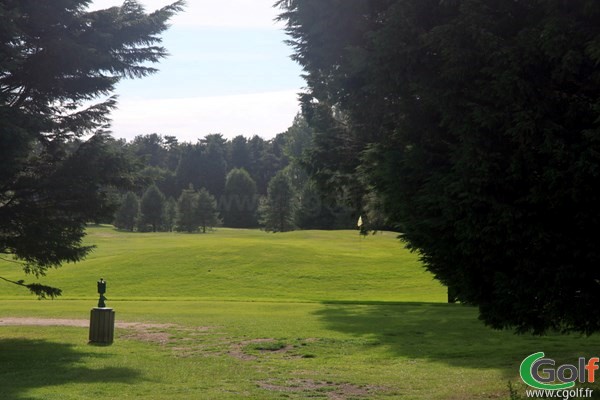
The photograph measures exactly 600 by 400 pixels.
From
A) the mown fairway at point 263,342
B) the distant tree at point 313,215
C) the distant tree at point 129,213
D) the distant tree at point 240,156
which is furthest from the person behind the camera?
the distant tree at point 240,156

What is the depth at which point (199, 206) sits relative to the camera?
89438 millimetres

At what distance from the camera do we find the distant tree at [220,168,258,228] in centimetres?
10725

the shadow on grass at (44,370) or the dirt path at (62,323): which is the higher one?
the shadow on grass at (44,370)

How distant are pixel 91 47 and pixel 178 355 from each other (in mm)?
8135

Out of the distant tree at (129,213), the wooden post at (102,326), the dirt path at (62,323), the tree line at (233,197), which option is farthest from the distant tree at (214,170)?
the wooden post at (102,326)

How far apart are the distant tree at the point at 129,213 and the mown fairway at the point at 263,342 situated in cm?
5224

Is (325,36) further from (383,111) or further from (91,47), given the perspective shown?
(91,47)

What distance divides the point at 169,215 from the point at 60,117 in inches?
3060

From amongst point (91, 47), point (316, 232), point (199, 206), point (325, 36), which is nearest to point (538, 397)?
point (325, 36)

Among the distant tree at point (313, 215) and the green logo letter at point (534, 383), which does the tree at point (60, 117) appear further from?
the distant tree at point (313, 215)

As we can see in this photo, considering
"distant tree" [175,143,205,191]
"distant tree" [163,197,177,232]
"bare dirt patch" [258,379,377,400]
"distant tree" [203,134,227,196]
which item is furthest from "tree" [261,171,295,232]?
"bare dirt patch" [258,379,377,400]

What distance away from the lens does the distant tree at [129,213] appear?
93.5 metres

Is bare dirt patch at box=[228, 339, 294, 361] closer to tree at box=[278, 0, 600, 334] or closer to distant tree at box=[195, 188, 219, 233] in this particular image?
tree at box=[278, 0, 600, 334]

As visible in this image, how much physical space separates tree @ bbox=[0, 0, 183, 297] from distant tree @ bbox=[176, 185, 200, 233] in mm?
70832
